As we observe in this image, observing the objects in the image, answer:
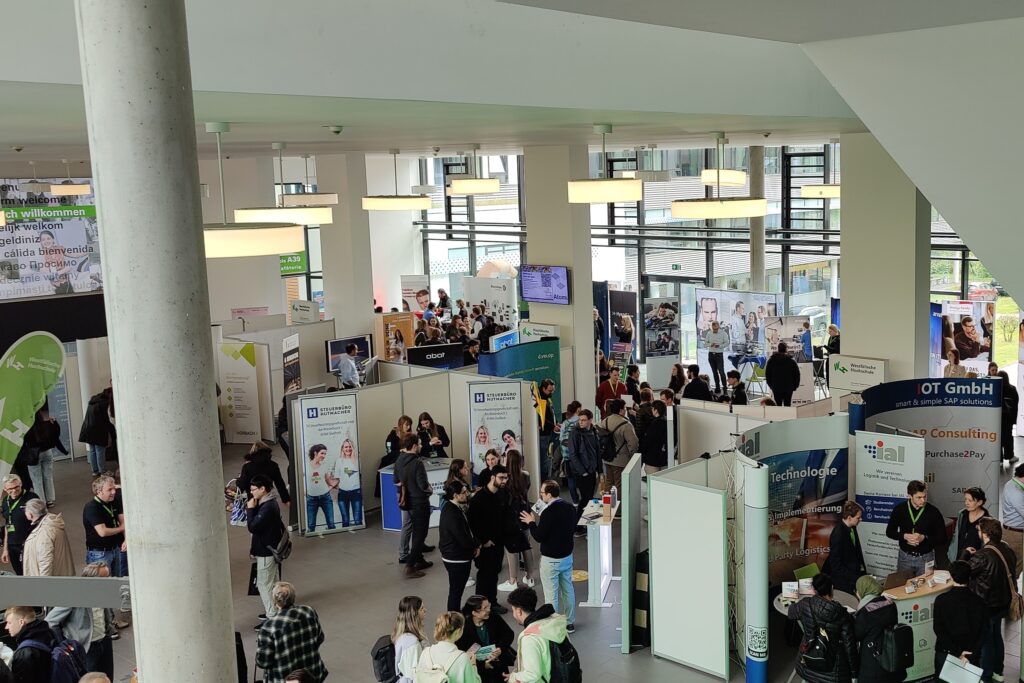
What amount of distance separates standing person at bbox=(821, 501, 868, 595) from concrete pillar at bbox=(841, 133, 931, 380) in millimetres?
3385

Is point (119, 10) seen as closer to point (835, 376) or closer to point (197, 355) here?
point (197, 355)

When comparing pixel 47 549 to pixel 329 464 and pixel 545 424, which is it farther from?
pixel 545 424

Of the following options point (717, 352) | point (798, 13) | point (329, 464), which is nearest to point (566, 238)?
point (717, 352)

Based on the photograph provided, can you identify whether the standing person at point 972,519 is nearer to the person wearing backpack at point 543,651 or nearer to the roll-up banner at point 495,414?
the person wearing backpack at point 543,651

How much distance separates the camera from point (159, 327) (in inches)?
65.9

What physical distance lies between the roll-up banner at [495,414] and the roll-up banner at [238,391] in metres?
4.17

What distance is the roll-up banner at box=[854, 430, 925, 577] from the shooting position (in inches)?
298

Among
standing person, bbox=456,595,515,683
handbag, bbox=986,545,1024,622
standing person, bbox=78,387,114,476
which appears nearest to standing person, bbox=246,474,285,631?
standing person, bbox=456,595,515,683

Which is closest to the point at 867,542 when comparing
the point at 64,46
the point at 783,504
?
the point at 783,504

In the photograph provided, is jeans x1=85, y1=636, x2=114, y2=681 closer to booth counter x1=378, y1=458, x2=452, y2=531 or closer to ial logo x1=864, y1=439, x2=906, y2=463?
booth counter x1=378, y1=458, x2=452, y2=531

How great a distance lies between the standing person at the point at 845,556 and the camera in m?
7.10

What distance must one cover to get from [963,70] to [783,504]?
4547mm

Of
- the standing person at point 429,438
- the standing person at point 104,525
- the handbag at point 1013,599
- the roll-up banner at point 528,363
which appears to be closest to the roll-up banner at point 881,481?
the handbag at point 1013,599

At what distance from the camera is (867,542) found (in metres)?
7.84
